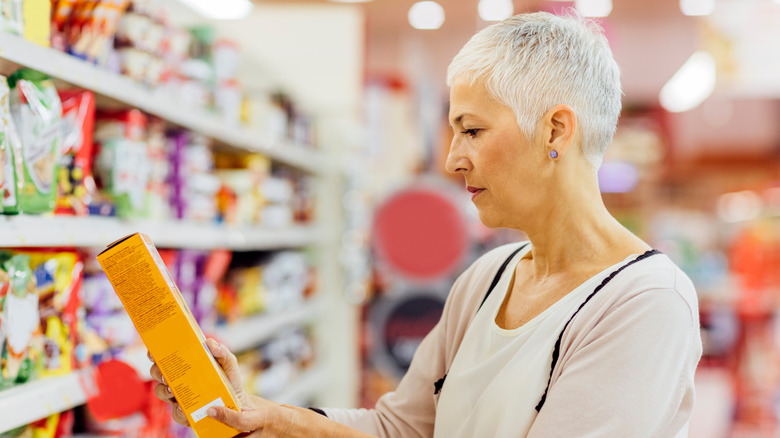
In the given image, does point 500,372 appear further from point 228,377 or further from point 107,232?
point 107,232

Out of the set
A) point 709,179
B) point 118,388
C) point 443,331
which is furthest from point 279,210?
point 709,179

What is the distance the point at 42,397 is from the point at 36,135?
557 millimetres

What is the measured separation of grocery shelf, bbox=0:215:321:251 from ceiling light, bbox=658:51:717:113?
22.9 ft

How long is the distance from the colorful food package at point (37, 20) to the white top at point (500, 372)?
1083mm

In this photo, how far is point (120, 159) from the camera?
2.08 m

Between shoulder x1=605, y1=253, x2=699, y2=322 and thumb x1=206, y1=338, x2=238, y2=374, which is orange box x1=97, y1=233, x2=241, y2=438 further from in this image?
shoulder x1=605, y1=253, x2=699, y2=322

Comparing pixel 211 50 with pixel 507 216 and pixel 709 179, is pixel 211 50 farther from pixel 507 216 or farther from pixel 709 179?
pixel 709 179

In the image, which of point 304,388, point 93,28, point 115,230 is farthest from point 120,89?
point 304,388

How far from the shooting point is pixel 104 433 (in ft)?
6.56

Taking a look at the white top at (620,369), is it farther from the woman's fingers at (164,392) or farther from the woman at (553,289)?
the woman's fingers at (164,392)

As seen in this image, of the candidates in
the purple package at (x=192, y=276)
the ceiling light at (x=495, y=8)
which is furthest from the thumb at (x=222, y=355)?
the ceiling light at (x=495, y=8)

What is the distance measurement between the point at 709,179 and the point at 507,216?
18.6m

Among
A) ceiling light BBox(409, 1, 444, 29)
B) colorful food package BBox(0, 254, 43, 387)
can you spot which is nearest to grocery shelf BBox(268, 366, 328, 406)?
colorful food package BBox(0, 254, 43, 387)

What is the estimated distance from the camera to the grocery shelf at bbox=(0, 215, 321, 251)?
5.22ft
